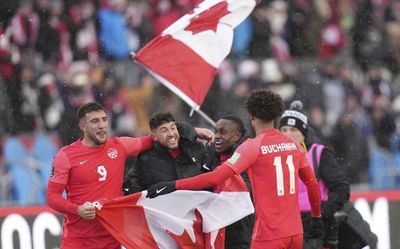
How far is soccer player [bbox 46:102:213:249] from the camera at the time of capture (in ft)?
29.9

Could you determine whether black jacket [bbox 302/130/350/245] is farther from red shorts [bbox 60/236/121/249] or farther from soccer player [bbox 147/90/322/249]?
red shorts [bbox 60/236/121/249]

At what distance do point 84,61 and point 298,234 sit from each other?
24.4 ft

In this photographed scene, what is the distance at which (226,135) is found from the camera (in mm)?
9305

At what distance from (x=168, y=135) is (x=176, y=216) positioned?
0.64 m

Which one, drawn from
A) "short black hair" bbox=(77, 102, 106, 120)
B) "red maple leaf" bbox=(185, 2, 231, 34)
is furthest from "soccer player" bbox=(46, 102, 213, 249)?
"red maple leaf" bbox=(185, 2, 231, 34)

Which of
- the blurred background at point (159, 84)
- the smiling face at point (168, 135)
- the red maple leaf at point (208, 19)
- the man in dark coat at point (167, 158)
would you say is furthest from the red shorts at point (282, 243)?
the blurred background at point (159, 84)

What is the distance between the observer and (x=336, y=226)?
1024cm

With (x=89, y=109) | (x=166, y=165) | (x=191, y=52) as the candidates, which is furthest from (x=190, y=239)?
(x=191, y=52)

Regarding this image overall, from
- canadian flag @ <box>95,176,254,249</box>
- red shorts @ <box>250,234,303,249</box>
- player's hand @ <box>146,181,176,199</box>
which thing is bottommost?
red shorts @ <box>250,234,303,249</box>

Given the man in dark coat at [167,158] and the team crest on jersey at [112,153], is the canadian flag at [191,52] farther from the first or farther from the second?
the team crest on jersey at [112,153]

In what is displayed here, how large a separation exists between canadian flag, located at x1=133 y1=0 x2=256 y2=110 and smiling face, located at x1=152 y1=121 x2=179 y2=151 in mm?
1663

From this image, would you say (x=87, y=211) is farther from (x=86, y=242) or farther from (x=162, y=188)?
(x=162, y=188)

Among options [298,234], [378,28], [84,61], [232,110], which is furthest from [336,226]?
[378,28]

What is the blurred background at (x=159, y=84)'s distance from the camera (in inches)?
580
